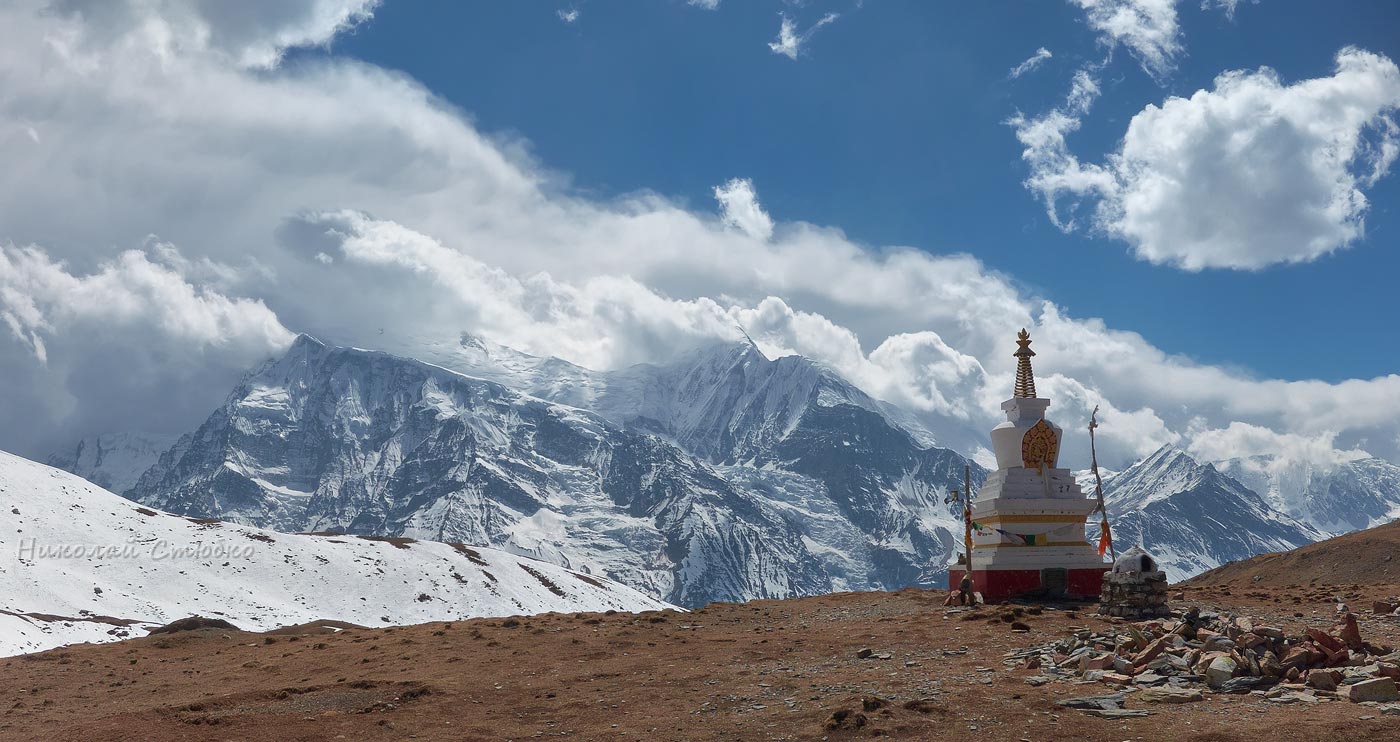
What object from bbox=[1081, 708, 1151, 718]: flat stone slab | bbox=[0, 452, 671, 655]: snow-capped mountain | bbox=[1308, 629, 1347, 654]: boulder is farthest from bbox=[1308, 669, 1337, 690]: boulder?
bbox=[0, 452, 671, 655]: snow-capped mountain

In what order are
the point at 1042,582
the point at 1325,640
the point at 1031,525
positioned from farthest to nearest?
the point at 1031,525 < the point at 1042,582 < the point at 1325,640

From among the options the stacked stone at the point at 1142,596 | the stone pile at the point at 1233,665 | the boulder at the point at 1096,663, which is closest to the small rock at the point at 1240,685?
the stone pile at the point at 1233,665

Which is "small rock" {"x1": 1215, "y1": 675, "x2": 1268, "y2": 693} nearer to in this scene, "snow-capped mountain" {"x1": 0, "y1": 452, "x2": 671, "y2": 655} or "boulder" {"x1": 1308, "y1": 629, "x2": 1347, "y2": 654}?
"boulder" {"x1": 1308, "y1": 629, "x2": 1347, "y2": 654}

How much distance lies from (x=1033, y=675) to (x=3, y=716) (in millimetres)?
25045

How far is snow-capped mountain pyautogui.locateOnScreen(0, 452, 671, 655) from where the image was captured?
68000 millimetres

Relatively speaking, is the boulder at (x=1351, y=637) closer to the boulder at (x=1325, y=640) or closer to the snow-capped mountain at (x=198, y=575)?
the boulder at (x=1325, y=640)

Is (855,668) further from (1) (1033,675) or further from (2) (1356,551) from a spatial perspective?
(2) (1356,551)

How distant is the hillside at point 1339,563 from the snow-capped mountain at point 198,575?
55.1m

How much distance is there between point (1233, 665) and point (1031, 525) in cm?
2316

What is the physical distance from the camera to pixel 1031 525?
Result: 144 ft

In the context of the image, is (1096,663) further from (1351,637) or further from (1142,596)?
(1142,596)

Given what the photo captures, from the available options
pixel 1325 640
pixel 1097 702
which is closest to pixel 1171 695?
pixel 1097 702

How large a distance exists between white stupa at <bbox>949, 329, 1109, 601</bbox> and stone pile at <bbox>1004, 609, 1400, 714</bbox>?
17.8 m

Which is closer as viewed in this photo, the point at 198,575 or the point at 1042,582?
the point at 1042,582
